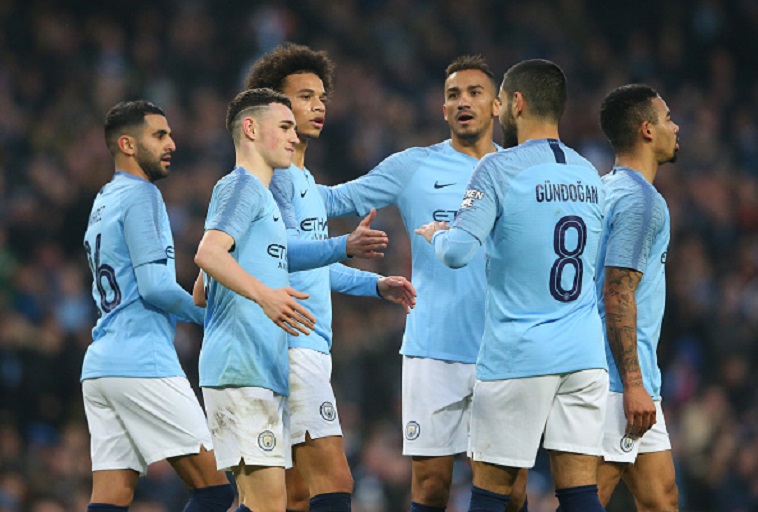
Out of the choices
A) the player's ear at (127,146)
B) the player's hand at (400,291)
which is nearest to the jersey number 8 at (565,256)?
the player's hand at (400,291)

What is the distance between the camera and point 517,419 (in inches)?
214

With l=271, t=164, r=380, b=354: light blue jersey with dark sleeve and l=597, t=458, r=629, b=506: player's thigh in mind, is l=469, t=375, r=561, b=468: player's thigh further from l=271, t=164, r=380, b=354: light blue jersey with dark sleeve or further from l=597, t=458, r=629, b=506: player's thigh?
l=271, t=164, r=380, b=354: light blue jersey with dark sleeve

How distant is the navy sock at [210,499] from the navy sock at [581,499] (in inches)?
70.5

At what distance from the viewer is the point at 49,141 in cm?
1435

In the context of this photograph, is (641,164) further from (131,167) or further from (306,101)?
(131,167)

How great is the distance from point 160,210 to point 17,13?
1029cm

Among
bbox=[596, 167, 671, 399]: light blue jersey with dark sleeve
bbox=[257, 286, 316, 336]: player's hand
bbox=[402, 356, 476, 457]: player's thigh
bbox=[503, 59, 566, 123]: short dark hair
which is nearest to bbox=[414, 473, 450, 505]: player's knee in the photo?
bbox=[402, 356, 476, 457]: player's thigh

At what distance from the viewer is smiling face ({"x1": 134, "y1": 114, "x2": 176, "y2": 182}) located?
6.80m

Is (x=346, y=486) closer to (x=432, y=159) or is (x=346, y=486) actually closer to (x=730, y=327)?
(x=432, y=159)

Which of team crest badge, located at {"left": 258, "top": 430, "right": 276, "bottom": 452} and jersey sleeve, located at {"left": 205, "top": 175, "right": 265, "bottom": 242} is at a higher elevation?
jersey sleeve, located at {"left": 205, "top": 175, "right": 265, "bottom": 242}

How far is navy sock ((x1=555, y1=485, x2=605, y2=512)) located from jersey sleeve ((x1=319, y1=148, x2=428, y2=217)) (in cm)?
207

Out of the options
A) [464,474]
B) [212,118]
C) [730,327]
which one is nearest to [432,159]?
[464,474]

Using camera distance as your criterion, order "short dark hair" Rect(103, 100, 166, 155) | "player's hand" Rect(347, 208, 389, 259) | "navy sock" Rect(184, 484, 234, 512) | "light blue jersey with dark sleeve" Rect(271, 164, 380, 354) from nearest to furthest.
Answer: "player's hand" Rect(347, 208, 389, 259) → "light blue jersey with dark sleeve" Rect(271, 164, 380, 354) → "navy sock" Rect(184, 484, 234, 512) → "short dark hair" Rect(103, 100, 166, 155)

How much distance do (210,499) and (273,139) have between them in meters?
1.86
